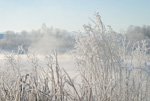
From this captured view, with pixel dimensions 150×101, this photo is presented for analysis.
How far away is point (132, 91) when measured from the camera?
1980 mm

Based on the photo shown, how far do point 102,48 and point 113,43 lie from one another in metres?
0.17

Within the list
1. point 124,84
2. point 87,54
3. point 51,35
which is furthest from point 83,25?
point 51,35

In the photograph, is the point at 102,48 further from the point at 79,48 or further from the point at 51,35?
the point at 51,35

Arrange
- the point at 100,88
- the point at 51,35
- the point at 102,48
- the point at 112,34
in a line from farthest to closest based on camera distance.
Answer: the point at 51,35, the point at 112,34, the point at 102,48, the point at 100,88

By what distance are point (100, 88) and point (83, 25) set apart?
1.97ft

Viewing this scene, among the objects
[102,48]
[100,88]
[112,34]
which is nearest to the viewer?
[100,88]

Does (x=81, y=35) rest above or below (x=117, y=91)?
above

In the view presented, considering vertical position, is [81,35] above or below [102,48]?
above

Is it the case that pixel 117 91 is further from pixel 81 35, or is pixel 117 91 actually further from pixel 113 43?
pixel 81 35

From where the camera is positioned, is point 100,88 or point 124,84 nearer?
point 100,88

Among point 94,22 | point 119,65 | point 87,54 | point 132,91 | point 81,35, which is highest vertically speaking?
point 94,22

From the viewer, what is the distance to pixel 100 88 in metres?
1.69

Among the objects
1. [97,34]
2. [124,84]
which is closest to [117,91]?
[124,84]

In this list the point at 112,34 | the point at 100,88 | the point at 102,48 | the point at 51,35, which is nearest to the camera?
the point at 100,88
